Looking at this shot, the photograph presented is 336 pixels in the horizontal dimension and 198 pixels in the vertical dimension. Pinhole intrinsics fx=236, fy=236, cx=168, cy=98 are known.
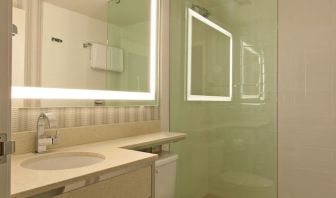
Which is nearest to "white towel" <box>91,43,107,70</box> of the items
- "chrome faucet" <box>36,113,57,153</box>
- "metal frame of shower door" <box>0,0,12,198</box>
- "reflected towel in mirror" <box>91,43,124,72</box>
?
"reflected towel in mirror" <box>91,43,124,72</box>

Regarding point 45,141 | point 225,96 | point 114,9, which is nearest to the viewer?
point 45,141

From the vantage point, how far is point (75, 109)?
54.3 inches

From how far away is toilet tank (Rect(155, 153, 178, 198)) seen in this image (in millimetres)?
1545

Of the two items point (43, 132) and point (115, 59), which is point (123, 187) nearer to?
point (43, 132)

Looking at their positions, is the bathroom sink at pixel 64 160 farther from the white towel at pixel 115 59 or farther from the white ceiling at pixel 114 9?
the white ceiling at pixel 114 9

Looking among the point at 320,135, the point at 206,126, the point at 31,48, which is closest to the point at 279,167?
the point at 320,135

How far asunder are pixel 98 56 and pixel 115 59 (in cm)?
17

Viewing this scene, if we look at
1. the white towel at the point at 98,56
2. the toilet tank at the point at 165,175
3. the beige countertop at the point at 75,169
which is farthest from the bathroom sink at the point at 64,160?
the white towel at the point at 98,56

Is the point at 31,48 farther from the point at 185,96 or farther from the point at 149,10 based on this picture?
the point at 185,96

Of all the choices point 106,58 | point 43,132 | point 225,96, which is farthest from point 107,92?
point 225,96

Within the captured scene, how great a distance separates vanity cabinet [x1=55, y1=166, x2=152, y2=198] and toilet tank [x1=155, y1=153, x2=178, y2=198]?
1.11 ft

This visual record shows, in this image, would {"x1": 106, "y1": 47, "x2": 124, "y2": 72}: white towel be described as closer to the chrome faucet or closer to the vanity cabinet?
the chrome faucet

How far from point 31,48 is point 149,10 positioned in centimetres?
104

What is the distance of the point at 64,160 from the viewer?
3.91 feet
